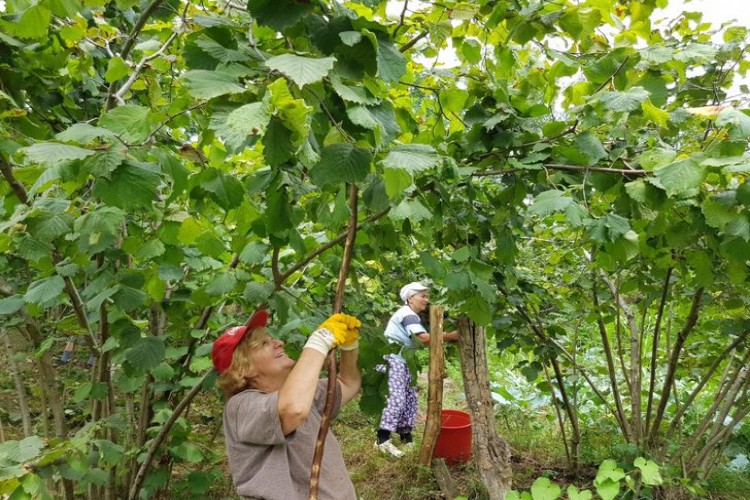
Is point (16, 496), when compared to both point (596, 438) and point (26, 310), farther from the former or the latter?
point (596, 438)

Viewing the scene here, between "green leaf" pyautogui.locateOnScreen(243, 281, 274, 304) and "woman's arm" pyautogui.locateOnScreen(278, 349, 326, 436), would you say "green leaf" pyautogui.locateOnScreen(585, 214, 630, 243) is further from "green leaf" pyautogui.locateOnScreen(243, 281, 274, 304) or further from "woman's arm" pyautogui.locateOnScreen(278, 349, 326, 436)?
"green leaf" pyautogui.locateOnScreen(243, 281, 274, 304)

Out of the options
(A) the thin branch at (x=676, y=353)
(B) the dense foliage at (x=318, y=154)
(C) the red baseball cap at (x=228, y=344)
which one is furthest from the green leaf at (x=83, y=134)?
(A) the thin branch at (x=676, y=353)

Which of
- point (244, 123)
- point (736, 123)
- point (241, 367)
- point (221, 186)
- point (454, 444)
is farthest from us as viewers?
point (454, 444)

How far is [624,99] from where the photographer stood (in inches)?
48.7

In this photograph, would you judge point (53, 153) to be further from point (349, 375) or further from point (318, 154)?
point (349, 375)

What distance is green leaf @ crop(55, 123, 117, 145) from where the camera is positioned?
2.99ft

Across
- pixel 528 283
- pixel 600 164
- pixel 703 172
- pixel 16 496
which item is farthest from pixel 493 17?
pixel 528 283

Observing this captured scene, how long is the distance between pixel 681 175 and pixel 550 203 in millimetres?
298

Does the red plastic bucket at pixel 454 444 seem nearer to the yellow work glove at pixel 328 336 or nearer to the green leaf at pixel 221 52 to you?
the yellow work glove at pixel 328 336

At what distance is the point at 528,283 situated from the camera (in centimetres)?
314

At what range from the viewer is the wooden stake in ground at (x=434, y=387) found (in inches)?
150

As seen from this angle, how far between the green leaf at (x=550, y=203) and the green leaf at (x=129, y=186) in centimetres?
89

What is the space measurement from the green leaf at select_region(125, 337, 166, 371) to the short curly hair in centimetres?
24

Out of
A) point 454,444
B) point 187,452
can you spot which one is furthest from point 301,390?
point 454,444
